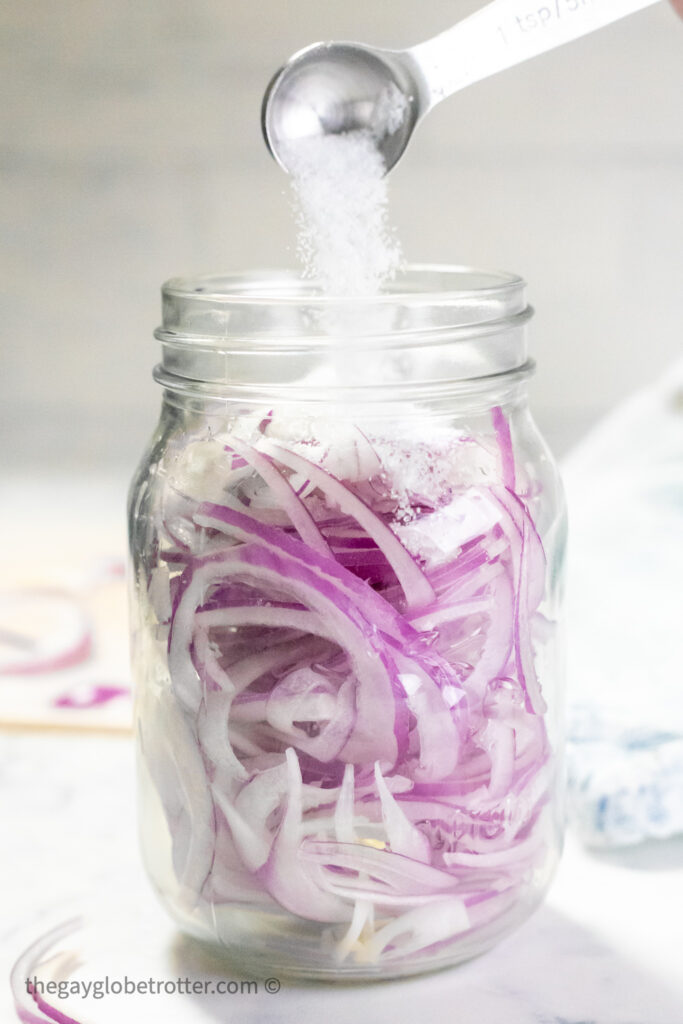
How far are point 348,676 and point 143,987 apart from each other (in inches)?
7.0

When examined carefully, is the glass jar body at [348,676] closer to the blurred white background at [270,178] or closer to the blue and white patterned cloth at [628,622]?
the blue and white patterned cloth at [628,622]

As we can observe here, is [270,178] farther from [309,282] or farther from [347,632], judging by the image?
[347,632]

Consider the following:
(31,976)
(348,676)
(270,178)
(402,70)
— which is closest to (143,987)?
(31,976)

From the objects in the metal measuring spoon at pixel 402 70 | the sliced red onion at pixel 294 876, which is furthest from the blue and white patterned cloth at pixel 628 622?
the metal measuring spoon at pixel 402 70

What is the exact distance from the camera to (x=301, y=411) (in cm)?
Result: 51

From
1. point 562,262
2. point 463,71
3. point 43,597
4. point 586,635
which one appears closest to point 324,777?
point 463,71

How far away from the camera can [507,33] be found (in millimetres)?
502

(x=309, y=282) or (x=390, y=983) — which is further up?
(x=309, y=282)

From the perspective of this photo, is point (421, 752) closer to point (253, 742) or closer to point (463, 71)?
point (253, 742)

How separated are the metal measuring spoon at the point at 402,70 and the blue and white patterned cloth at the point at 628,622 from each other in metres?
0.35

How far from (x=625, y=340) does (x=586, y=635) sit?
0.38 meters

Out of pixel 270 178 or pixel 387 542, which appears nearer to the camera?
pixel 387 542

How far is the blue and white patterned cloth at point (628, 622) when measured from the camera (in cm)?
64

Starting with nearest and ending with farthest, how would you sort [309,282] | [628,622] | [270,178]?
[309,282] → [628,622] → [270,178]
